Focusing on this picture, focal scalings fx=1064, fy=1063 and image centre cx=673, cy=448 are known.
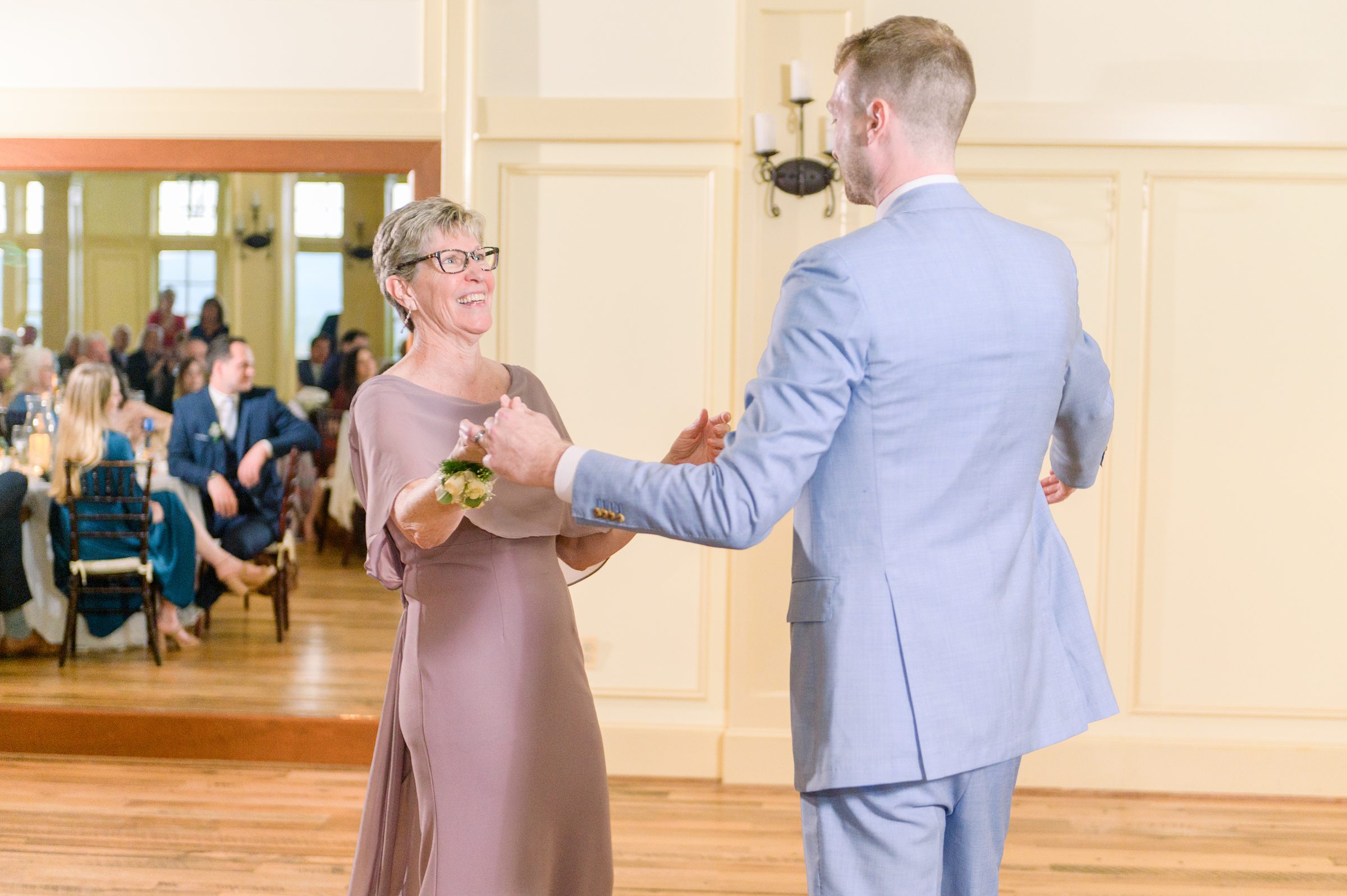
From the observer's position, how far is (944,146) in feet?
4.82

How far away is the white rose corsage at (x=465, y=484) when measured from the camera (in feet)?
5.35

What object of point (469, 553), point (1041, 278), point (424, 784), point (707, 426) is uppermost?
point (1041, 278)

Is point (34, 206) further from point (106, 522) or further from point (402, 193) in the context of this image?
point (402, 193)

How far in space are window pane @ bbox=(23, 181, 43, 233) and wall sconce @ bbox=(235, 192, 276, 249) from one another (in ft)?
2.40

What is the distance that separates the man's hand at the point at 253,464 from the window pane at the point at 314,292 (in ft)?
1.37

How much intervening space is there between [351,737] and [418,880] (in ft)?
7.09

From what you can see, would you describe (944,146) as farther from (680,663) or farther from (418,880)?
(680,663)

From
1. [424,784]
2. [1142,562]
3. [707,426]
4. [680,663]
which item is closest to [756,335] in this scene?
[680,663]

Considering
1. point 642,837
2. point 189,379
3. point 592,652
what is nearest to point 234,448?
point 189,379

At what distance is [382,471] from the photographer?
1880 millimetres

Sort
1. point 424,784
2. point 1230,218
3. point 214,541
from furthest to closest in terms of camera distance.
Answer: point 214,541 < point 1230,218 < point 424,784

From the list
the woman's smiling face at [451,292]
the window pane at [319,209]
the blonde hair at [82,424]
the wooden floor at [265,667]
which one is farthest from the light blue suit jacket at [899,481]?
the blonde hair at [82,424]

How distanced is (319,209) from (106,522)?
156cm

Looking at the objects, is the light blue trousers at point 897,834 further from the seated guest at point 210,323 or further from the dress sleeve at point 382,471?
the seated guest at point 210,323
